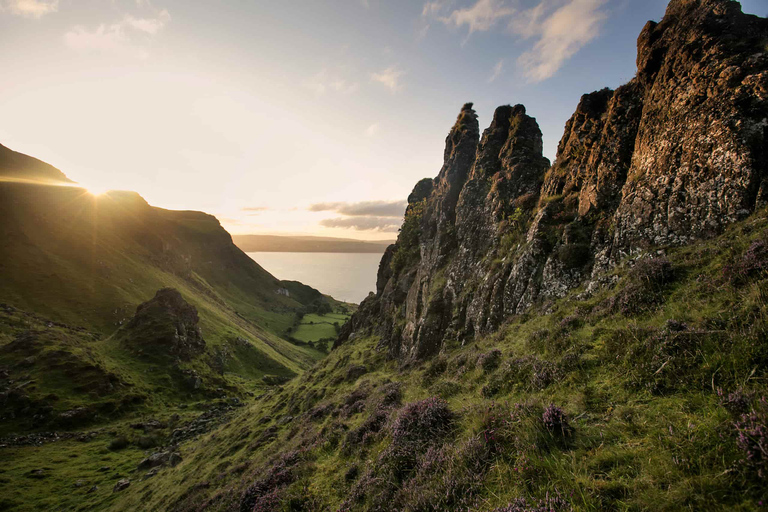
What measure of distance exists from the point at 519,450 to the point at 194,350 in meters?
83.0

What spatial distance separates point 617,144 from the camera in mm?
16953

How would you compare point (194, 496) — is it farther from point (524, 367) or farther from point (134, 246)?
point (134, 246)

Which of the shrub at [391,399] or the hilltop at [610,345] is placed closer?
the hilltop at [610,345]

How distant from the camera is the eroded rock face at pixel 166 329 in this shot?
62.5 metres

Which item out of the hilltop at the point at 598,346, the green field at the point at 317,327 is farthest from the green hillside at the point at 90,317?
the hilltop at the point at 598,346

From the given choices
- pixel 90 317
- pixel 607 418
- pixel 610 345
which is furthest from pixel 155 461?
pixel 90 317

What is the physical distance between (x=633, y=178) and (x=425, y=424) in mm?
16750

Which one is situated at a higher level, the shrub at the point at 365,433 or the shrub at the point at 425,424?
the shrub at the point at 425,424

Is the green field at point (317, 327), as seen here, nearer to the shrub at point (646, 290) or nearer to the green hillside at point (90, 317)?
the green hillside at point (90, 317)

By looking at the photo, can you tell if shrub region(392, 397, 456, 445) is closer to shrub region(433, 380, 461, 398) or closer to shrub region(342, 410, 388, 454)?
shrub region(342, 410, 388, 454)

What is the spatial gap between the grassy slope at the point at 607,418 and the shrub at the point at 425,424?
200mm

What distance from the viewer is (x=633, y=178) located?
1510 cm

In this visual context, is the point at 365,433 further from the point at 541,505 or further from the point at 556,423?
the point at 541,505

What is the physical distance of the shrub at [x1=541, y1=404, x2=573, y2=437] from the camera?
5.69 metres
